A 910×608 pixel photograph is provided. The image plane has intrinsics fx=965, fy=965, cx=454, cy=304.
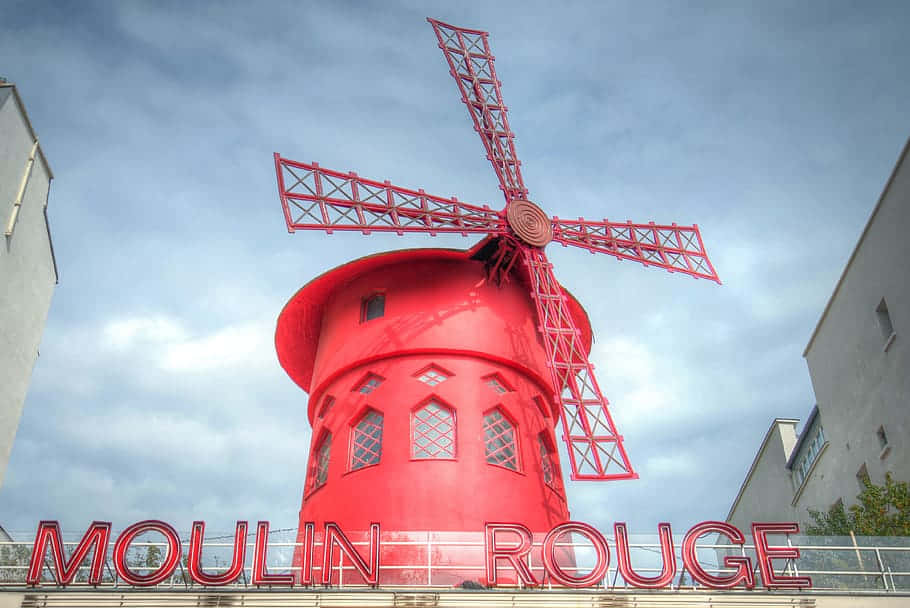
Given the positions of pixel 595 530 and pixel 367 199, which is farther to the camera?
pixel 367 199

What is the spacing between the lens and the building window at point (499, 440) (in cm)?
1320

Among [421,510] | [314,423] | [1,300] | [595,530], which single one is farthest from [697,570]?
[1,300]

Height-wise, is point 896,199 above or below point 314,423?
above

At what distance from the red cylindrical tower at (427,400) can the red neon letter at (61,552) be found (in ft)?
10.8

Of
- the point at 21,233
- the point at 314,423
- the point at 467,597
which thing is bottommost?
the point at 467,597

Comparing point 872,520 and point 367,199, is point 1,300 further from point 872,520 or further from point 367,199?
point 872,520

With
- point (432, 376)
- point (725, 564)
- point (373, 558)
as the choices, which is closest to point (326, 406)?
point (432, 376)

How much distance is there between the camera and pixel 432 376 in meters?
13.8

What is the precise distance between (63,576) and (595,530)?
5.67m

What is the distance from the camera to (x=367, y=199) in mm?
14391

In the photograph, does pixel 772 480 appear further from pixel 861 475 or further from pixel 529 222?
pixel 529 222

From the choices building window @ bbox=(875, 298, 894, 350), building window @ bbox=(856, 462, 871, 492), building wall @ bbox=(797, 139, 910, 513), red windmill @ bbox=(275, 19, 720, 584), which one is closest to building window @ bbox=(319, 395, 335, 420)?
red windmill @ bbox=(275, 19, 720, 584)

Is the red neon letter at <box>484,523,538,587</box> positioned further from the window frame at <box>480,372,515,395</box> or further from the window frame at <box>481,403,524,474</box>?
the window frame at <box>480,372,515,395</box>

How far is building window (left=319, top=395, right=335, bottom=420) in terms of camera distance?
14359mm
